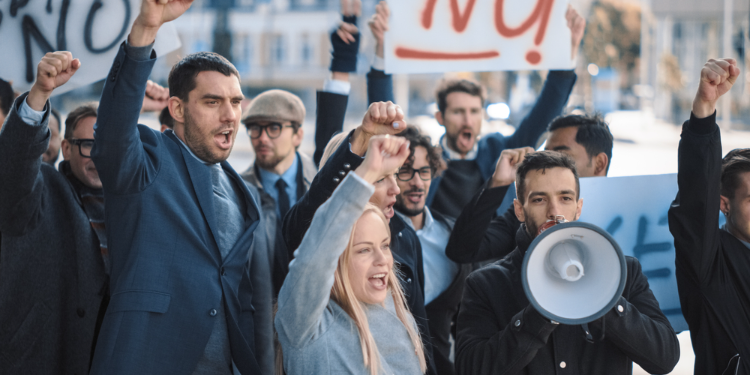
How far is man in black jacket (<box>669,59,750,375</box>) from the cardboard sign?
1015 mm

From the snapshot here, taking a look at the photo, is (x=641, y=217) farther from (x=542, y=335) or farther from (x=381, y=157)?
(x=381, y=157)

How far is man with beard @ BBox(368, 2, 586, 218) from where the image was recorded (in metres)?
3.25

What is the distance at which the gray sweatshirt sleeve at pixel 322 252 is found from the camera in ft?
5.70

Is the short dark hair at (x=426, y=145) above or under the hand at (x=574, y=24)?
under

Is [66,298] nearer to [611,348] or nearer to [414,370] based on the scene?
[414,370]

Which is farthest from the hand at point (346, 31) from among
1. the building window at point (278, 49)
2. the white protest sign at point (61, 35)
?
the building window at point (278, 49)

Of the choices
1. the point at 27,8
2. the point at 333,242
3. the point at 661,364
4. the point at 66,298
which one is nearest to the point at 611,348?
the point at 661,364

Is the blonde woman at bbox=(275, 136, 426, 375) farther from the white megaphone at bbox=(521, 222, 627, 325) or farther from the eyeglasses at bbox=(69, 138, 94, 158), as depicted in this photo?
the eyeglasses at bbox=(69, 138, 94, 158)

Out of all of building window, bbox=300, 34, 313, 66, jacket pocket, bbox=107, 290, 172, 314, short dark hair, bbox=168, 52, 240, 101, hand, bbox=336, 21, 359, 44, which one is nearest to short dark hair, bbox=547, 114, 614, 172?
hand, bbox=336, 21, 359, 44

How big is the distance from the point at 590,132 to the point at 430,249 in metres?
0.88

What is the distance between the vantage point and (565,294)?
1.93m

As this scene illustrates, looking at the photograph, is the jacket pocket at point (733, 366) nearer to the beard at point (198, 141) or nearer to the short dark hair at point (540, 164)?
the short dark hair at point (540, 164)

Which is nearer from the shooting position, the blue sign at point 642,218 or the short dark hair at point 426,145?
the blue sign at point 642,218

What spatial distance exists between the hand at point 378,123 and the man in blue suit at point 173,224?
0.42 meters
